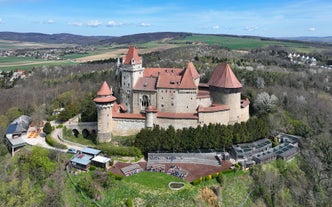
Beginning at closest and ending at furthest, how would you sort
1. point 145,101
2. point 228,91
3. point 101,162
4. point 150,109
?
point 101,162 → point 150,109 → point 228,91 → point 145,101

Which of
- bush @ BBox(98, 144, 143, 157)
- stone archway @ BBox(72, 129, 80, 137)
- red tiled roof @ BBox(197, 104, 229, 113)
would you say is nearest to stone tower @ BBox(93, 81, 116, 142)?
bush @ BBox(98, 144, 143, 157)

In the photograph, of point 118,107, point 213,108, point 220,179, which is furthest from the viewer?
point 118,107

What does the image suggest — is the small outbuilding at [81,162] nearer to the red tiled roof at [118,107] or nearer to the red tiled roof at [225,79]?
the red tiled roof at [118,107]

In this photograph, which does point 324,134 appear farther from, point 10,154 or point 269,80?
point 10,154

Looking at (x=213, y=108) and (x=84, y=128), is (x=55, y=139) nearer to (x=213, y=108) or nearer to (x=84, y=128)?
(x=84, y=128)

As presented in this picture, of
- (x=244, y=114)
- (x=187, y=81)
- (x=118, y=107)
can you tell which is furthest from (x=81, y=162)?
(x=244, y=114)

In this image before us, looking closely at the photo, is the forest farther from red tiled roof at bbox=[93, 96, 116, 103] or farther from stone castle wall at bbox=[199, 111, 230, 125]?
red tiled roof at bbox=[93, 96, 116, 103]

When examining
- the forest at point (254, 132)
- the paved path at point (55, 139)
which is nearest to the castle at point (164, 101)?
the forest at point (254, 132)

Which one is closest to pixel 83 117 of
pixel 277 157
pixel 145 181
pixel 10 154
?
pixel 10 154
